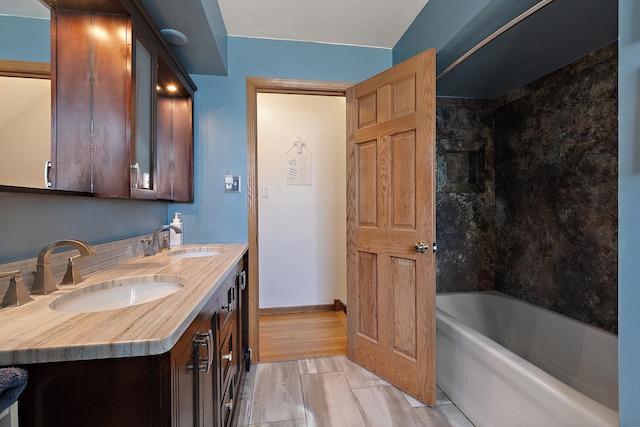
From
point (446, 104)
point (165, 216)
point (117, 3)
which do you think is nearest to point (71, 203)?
point (117, 3)

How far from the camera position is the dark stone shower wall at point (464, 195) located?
2.38 metres

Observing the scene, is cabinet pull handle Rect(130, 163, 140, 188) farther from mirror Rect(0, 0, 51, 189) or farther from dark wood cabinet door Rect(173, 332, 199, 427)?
dark wood cabinet door Rect(173, 332, 199, 427)

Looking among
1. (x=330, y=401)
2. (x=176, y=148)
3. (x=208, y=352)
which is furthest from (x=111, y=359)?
(x=176, y=148)

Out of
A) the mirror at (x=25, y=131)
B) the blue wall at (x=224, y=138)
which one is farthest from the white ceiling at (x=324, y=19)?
the mirror at (x=25, y=131)

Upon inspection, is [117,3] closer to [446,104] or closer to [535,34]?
[535,34]

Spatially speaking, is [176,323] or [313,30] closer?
[176,323]

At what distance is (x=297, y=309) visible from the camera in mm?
3037

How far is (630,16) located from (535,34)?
3.12ft

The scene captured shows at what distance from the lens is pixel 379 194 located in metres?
1.85

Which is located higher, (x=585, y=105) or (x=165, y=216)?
(x=585, y=105)

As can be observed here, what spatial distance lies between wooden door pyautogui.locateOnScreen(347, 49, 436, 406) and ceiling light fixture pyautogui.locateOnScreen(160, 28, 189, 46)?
114 cm

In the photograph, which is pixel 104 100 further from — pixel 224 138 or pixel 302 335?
pixel 302 335

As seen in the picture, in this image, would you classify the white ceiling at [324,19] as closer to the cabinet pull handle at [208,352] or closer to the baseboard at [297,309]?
the cabinet pull handle at [208,352]

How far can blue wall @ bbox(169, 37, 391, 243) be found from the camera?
2043 mm
